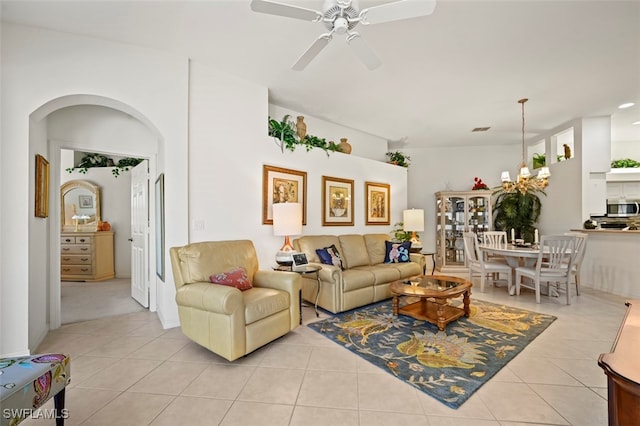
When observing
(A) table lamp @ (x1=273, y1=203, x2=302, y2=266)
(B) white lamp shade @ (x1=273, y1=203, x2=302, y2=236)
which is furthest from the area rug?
(B) white lamp shade @ (x1=273, y1=203, x2=302, y2=236)

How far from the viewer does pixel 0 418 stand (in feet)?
3.74

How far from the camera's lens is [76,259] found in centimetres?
546

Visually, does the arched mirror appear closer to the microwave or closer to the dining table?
the dining table

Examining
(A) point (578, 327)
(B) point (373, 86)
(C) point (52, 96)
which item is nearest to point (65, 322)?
(C) point (52, 96)

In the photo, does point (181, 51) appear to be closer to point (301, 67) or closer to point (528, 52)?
point (301, 67)

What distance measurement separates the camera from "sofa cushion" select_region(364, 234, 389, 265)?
4.49 meters

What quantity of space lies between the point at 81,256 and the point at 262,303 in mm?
5191

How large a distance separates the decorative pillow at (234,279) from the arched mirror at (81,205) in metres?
5.00

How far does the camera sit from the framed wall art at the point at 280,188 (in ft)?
12.6

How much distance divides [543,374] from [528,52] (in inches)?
122

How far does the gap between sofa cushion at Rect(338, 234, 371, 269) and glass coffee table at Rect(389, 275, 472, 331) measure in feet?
3.13

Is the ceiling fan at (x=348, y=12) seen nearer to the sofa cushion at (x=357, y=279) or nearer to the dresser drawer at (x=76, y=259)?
the sofa cushion at (x=357, y=279)

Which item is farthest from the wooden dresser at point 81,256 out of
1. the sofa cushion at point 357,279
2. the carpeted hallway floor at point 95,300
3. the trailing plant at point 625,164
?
the trailing plant at point 625,164

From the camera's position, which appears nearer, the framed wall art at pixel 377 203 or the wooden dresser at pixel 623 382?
the wooden dresser at pixel 623 382
